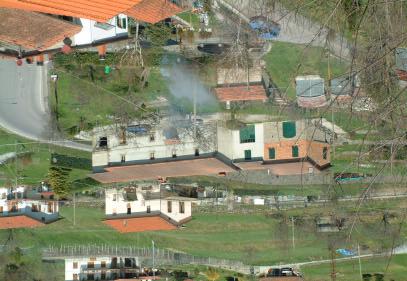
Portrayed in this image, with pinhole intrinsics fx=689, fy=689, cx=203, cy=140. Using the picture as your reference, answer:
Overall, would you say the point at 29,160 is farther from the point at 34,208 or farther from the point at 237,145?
the point at 237,145

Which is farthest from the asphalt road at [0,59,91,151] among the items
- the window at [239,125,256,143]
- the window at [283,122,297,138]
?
the window at [283,122,297,138]

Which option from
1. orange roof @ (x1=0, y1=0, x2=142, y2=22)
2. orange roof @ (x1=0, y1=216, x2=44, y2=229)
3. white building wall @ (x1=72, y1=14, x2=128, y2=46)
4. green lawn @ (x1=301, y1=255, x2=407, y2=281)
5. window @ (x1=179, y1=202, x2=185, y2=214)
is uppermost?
white building wall @ (x1=72, y1=14, x2=128, y2=46)

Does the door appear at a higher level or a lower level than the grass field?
higher

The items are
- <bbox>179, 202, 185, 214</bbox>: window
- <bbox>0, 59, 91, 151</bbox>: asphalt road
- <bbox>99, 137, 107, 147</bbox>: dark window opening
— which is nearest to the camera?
<bbox>0, 59, 91, 151</bbox>: asphalt road

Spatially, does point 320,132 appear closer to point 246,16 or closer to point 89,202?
point 246,16

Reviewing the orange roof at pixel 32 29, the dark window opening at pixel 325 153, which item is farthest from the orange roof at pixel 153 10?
the dark window opening at pixel 325 153

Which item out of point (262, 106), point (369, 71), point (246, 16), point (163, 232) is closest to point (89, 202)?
point (163, 232)

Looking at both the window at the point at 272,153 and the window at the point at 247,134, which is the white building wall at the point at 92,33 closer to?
the window at the point at 247,134

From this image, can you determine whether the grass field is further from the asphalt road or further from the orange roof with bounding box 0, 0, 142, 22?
the orange roof with bounding box 0, 0, 142, 22
